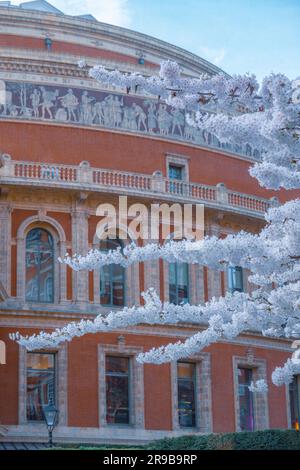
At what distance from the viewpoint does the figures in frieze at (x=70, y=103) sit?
36.2m

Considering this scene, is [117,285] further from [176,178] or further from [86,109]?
[86,109]

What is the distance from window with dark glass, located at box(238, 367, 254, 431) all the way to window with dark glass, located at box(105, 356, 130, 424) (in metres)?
4.41

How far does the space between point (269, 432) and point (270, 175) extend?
8344 millimetres

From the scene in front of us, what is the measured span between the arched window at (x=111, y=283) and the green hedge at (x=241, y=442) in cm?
1252

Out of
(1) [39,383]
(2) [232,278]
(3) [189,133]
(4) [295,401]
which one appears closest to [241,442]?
(1) [39,383]

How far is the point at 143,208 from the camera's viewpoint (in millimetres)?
36188

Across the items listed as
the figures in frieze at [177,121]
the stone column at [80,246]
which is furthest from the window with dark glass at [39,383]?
the figures in frieze at [177,121]

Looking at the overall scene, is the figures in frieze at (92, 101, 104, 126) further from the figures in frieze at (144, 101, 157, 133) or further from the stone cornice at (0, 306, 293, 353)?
the stone cornice at (0, 306, 293, 353)

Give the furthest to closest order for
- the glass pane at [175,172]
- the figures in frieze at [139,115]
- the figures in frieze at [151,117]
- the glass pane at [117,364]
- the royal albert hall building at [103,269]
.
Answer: the glass pane at [175,172]
the figures in frieze at [151,117]
the figures in frieze at [139,115]
the glass pane at [117,364]
the royal albert hall building at [103,269]

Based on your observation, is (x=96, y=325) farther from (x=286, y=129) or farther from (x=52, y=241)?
(x=52, y=241)

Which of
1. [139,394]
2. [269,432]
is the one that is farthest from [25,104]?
[269,432]

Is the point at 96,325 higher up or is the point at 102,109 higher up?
the point at 102,109

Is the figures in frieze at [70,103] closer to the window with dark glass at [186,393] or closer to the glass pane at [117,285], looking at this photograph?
the glass pane at [117,285]

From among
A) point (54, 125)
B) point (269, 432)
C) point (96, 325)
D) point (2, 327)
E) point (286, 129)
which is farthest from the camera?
point (54, 125)
